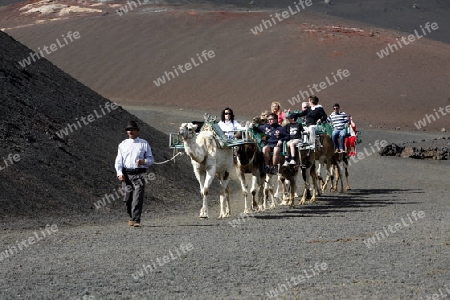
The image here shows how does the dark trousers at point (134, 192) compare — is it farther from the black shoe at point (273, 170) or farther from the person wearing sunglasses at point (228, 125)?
the black shoe at point (273, 170)

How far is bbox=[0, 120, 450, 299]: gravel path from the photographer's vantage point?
10867mm

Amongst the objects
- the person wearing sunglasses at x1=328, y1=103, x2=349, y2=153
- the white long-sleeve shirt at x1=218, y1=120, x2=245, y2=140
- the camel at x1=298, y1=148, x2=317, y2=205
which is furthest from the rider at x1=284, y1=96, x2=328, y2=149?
the person wearing sunglasses at x1=328, y1=103, x2=349, y2=153

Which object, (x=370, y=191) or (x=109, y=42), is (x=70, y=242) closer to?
(x=370, y=191)

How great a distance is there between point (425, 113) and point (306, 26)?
23.9 metres

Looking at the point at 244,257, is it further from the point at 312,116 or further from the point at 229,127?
the point at 312,116

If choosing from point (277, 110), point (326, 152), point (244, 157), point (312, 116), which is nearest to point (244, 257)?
point (244, 157)

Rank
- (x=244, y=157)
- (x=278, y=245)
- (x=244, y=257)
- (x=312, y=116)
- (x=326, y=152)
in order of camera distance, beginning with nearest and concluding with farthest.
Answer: (x=244, y=257) < (x=278, y=245) < (x=244, y=157) < (x=312, y=116) < (x=326, y=152)

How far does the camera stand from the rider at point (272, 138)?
68.3ft

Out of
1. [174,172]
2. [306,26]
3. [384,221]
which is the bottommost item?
[384,221]

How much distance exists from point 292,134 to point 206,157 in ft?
9.59

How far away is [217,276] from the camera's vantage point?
462 inches

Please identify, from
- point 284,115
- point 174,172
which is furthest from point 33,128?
point 284,115

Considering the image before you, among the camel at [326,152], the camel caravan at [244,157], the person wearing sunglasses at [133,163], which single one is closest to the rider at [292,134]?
the camel caravan at [244,157]

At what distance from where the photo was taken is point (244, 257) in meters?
13.2
